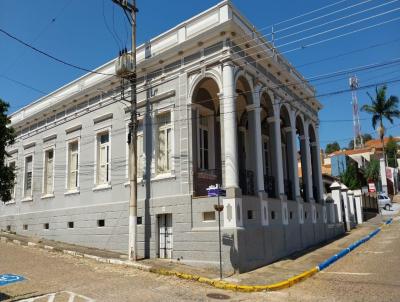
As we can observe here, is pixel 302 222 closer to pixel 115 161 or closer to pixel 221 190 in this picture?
pixel 221 190

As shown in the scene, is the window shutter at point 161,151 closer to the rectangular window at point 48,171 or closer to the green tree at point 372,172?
the rectangular window at point 48,171

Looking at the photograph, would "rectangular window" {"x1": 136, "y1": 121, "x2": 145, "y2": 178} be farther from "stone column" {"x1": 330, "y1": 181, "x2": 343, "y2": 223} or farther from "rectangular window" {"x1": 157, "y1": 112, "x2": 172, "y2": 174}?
"stone column" {"x1": 330, "y1": 181, "x2": 343, "y2": 223}

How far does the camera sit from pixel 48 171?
21656 millimetres

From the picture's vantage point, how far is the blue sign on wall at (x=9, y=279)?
37.3ft

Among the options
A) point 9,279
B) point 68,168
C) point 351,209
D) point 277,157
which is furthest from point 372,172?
point 9,279

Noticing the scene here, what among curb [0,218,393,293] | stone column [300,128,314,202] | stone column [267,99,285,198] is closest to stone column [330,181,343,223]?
stone column [300,128,314,202]

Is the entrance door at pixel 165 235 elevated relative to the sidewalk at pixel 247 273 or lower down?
elevated

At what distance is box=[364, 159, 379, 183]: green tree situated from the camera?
168 ft

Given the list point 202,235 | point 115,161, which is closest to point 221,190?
point 202,235

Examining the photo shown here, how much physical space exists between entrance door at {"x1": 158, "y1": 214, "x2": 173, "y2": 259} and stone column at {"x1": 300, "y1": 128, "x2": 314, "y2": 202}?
839 cm

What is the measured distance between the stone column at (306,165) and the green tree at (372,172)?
110 feet

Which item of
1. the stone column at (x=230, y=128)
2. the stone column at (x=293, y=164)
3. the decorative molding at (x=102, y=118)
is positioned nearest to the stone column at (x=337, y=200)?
the stone column at (x=293, y=164)

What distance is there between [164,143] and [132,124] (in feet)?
4.73

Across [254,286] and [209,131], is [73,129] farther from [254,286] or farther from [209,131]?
[254,286]
